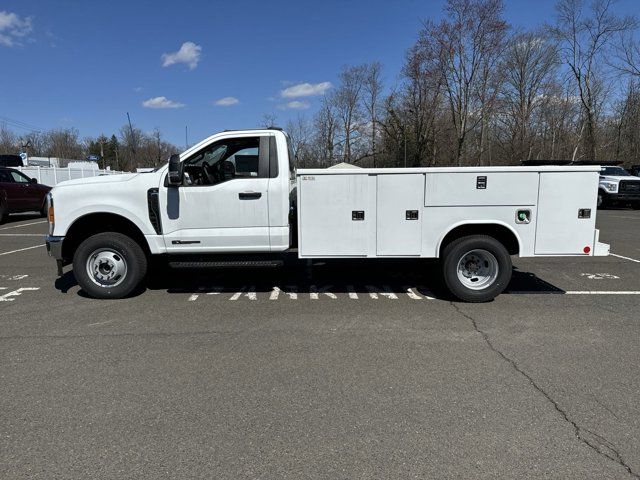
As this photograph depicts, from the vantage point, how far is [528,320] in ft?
18.0

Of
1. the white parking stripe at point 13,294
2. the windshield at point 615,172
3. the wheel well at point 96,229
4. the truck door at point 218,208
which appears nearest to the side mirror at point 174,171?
the truck door at point 218,208

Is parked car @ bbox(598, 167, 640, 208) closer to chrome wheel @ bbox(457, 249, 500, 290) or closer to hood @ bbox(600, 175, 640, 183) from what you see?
hood @ bbox(600, 175, 640, 183)

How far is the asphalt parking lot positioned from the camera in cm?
282

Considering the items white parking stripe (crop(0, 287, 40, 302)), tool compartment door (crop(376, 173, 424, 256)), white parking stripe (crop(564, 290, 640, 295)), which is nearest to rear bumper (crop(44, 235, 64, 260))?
white parking stripe (crop(0, 287, 40, 302))

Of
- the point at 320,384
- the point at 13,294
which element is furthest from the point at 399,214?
the point at 13,294

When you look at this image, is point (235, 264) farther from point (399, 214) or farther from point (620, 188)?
point (620, 188)

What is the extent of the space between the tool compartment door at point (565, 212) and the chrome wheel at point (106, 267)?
18.5ft

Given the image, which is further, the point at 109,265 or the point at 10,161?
the point at 10,161

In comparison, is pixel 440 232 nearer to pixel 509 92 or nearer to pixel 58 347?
pixel 58 347

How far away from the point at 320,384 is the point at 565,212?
4.12 metres

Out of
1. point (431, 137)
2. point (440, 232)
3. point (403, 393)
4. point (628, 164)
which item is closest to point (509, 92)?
point (431, 137)

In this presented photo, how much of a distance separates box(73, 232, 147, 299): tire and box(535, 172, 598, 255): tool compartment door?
17.6ft

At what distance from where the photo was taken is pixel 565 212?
5.95 metres

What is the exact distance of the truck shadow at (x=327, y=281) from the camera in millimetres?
6793
